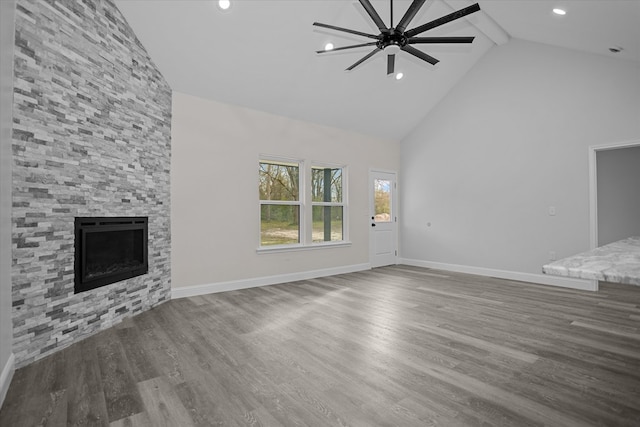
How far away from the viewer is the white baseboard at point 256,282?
4359 millimetres

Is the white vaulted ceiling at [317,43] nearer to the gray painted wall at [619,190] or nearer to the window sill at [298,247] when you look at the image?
the window sill at [298,247]

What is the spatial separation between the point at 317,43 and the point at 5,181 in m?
3.73

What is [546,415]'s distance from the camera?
177cm

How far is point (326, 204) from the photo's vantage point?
19.6 feet

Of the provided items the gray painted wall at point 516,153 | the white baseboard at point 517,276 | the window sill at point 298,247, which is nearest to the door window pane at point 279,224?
the window sill at point 298,247

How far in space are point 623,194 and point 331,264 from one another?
19.2 feet

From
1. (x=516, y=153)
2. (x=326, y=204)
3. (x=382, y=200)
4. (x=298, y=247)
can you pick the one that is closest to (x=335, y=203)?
(x=326, y=204)

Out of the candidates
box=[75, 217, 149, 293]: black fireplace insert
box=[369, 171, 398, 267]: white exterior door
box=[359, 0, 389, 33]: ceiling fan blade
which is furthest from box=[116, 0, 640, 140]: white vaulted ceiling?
box=[75, 217, 149, 293]: black fireplace insert

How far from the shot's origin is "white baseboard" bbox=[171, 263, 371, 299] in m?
4.36

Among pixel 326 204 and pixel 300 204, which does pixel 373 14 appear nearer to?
pixel 300 204

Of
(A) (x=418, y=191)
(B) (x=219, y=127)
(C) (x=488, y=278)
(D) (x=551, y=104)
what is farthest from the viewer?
(A) (x=418, y=191)

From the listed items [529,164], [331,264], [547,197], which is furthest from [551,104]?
[331,264]

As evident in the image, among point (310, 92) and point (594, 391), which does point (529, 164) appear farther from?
point (594, 391)

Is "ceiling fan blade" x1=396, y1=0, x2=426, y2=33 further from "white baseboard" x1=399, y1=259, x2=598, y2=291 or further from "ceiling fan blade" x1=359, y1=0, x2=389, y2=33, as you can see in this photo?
"white baseboard" x1=399, y1=259, x2=598, y2=291
